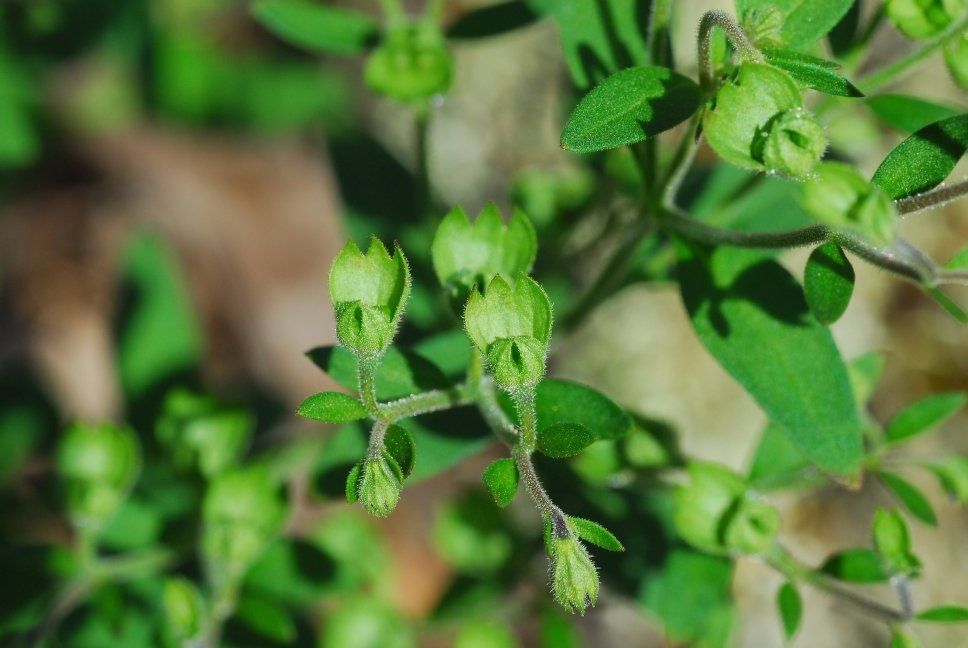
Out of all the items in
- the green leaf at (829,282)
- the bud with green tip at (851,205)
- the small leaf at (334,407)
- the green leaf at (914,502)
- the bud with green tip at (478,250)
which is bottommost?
the green leaf at (914,502)

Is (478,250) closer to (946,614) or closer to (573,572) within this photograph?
(573,572)

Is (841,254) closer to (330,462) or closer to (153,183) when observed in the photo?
(330,462)

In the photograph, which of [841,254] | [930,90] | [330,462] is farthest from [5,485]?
[930,90]

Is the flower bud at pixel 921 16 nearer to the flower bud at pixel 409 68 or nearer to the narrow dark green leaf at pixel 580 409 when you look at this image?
the narrow dark green leaf at pixel 580 409

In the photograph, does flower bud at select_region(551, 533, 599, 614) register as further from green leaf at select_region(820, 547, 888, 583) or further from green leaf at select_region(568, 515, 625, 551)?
green leaf at select_region(820, 547, 888, 583)

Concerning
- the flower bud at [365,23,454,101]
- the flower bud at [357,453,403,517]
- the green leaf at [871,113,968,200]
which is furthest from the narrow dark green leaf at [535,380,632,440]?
the flower bud at [365,23,454,101]

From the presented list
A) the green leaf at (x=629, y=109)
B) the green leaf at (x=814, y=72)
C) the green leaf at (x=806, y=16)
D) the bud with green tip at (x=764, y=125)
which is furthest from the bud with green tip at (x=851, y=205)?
the green leaf at (x=806, y=16)
